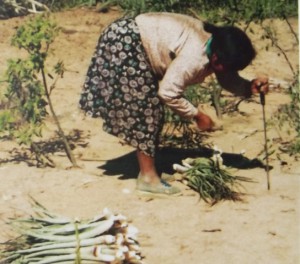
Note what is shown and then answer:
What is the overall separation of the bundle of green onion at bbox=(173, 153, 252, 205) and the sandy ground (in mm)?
49

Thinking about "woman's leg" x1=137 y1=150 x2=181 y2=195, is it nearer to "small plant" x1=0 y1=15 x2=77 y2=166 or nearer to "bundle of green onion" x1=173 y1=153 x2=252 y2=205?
"bundle of green onion" x1=173 y1=153 x2=252 y2=205

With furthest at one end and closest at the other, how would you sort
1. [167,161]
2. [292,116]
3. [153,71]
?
1. [292,116]
2. [167,161]
3. [153,71]

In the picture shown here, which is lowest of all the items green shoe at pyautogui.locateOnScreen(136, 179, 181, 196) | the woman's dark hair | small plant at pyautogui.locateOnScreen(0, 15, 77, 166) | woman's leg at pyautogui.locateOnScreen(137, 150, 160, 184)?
green shoe at pyautogui.locateOnScreen(136, 179, 181, 196)

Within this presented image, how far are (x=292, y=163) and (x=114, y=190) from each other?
3.64 feet

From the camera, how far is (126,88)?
9.67 feet

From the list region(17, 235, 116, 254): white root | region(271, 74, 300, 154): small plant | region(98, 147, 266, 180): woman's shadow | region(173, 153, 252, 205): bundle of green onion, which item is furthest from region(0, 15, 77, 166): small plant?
region(271, 74, 300, 154): small plant

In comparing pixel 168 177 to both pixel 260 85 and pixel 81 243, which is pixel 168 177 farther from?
pixel 81 243

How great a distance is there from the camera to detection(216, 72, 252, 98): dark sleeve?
308 cm

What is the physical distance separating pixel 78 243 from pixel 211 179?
1013 mm

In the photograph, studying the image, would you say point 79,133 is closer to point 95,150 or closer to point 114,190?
point 95,150

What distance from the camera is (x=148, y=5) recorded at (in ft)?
13.5

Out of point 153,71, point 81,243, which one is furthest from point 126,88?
point 81,243

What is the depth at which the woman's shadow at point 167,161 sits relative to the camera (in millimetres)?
3419

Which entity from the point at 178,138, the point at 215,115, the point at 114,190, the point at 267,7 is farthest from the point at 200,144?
the point at 267,7
